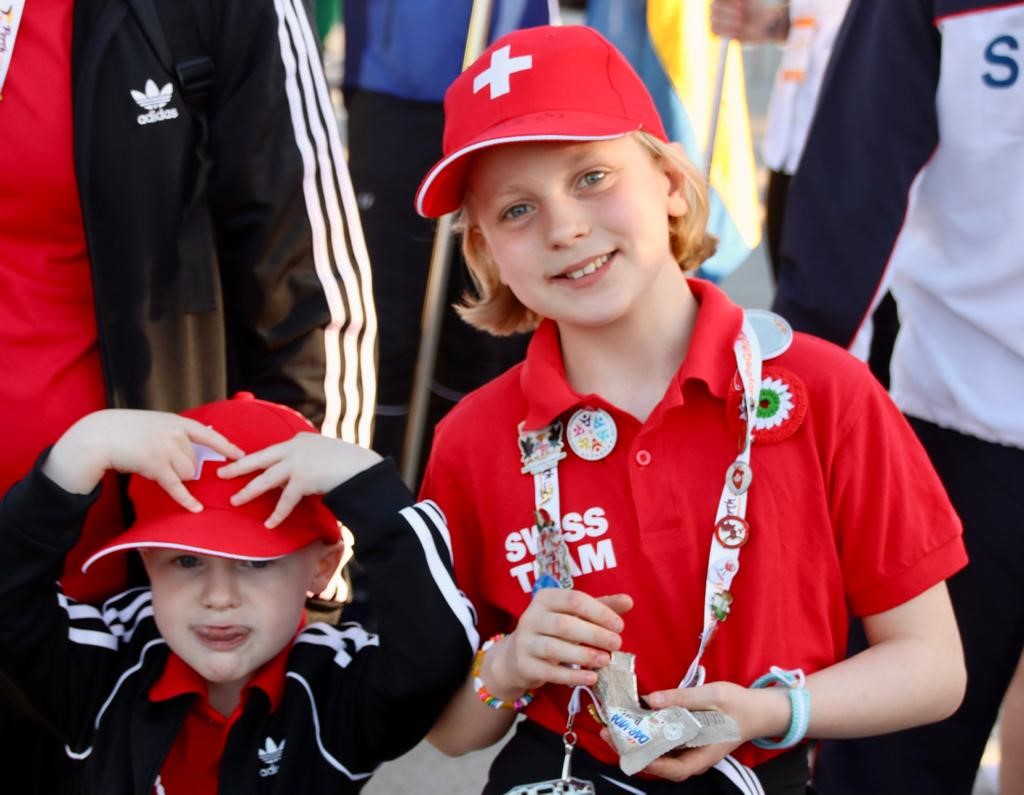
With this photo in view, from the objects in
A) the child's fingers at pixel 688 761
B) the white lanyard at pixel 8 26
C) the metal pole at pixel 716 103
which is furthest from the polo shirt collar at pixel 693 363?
the metal pole at pixel 716 103

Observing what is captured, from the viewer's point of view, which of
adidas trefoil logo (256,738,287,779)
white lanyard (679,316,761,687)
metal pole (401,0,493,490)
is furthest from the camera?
metal pole (401,0,493,490)

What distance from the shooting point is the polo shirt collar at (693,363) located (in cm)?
210

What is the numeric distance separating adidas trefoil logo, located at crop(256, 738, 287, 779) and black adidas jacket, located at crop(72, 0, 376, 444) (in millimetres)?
532

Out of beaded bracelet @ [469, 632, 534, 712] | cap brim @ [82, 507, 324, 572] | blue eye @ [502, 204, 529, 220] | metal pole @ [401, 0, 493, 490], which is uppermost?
blue eye @ [502, 204, 529, 220]

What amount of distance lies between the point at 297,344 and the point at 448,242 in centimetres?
207

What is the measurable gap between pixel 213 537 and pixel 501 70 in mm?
810

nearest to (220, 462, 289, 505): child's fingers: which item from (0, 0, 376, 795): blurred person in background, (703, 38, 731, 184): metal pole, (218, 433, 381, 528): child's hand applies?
(218, 433, 381, 528): child's hand

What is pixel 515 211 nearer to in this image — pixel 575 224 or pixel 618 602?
pixel 575 224

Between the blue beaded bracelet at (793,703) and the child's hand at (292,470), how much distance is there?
2.21 feet

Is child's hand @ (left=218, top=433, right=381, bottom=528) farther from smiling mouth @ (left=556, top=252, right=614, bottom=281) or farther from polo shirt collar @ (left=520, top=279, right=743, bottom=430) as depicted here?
smiling mouth @ (left=556, top=252, right=614, bottom=281)

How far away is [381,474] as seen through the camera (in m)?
2.22

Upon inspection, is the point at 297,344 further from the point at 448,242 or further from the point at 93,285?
the point at 448,242

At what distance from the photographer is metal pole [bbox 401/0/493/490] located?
4.14 m

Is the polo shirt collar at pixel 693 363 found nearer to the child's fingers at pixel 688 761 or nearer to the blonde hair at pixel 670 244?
the blonde hair at pixel 670 244
